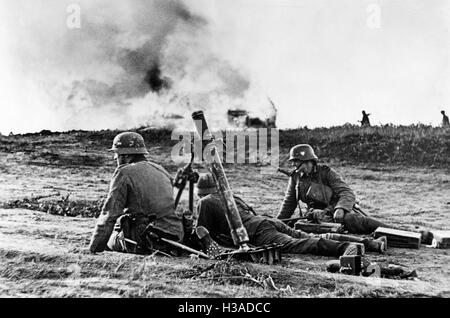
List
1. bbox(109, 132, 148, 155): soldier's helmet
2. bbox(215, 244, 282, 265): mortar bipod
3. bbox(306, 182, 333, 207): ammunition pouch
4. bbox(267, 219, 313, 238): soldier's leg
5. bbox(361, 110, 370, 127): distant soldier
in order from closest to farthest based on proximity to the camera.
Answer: bbox(215, 244, 282, 265): mortar bipod
bbox(109, 132, 148, 155): soldier's helmet
bbox(267, 219, 313, 238): soldier's leg
bbox(306, 182, 333, 207): ammunition pouch
bbox(361, 110, 370, 127): distant soldier

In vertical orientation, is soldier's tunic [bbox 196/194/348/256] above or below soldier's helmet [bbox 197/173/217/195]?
below

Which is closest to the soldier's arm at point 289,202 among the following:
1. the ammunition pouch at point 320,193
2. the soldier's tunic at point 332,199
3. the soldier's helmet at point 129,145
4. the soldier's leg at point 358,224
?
the soldier's tunic at point 332,199

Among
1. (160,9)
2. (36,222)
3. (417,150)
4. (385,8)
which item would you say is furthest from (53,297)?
(417,150)

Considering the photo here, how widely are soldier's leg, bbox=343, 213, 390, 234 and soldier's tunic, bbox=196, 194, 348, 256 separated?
3.67 ft

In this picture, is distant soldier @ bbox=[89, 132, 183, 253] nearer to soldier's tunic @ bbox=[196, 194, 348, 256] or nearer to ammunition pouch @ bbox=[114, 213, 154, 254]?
ammunition pouch @ bbox=[114, 213, 154, 254]

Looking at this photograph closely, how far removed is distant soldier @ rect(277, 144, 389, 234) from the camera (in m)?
7.36

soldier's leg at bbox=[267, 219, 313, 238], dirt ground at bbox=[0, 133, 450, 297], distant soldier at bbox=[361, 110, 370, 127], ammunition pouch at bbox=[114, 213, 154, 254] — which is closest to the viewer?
dirt ground at bbox=[0, 133, 450, 297]

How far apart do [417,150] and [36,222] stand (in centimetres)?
746

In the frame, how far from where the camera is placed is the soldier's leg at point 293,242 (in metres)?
6.24

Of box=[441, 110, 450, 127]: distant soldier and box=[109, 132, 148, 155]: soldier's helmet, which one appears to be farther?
box=[441, 110, 450, 127]: distant soldier

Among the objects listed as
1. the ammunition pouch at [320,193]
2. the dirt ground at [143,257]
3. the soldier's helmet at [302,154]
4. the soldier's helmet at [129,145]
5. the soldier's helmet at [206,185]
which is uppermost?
the soldier's helmet at [129,145]

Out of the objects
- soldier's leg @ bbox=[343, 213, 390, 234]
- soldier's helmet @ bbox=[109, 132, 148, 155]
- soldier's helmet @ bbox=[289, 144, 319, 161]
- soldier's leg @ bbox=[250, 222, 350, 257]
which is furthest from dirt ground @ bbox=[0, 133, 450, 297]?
soldier's helmet @ bbox=[289, 144, 319, 161]

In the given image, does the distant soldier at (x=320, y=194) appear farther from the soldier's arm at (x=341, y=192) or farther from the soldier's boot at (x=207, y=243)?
the soldier's boot at (x=207, y=243)

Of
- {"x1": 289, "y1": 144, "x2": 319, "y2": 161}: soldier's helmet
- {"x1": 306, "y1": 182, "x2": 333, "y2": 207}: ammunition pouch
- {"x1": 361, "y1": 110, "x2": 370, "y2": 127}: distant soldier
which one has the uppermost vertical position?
{"x1": 361, "y1": 110, "x2": 370, "y2": 127}: distant soldier
